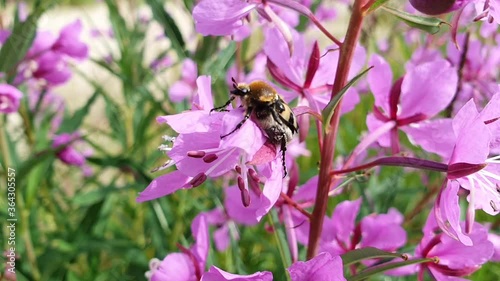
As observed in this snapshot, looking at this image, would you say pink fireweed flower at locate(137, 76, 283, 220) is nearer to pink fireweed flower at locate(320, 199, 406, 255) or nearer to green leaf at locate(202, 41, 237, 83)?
pink fireweed flower at locate(320, 199, 406, 255)

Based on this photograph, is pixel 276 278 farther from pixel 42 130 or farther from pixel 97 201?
pixel 42 130

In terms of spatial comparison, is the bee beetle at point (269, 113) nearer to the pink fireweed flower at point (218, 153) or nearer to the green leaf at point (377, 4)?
the pink fireweed flower at point (218, 153)

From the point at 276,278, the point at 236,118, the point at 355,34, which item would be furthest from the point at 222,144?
the point at 276,278

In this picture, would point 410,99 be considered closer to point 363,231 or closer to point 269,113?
point 363,231

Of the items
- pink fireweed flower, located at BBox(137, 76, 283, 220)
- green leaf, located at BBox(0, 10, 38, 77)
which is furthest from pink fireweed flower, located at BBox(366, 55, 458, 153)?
green leaf, located at BBox(0, 10, 38, 77)

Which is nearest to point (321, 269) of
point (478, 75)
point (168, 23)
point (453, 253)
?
point (453, 253)

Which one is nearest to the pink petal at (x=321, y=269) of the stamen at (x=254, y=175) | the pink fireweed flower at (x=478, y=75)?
the stamen at (x=254, y=175)
